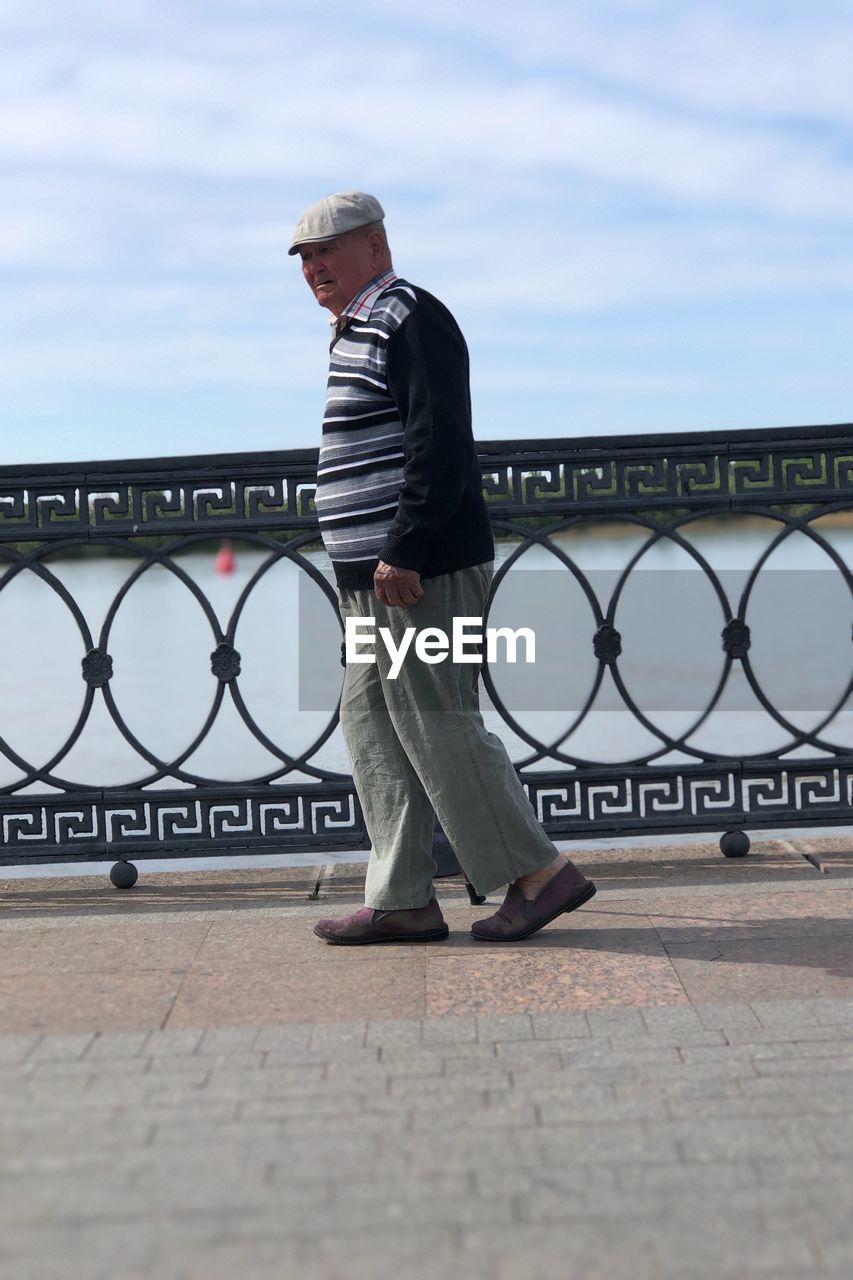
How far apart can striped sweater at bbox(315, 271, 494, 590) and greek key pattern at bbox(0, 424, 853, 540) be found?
94cm

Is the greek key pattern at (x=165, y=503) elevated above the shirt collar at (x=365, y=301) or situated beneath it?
situated beneath

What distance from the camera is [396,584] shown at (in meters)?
3.89

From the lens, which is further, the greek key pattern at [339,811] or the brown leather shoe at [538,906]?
the greek key pattern at [339,811]

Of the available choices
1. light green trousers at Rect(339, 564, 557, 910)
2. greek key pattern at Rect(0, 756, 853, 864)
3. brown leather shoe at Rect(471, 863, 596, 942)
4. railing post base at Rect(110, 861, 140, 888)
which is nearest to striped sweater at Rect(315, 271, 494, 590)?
light green trousers at Rect(339, 564, 557, 910)

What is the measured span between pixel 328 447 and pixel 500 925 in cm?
135

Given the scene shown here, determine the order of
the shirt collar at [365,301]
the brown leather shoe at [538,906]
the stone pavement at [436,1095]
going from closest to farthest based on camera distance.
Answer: the stone pavement at [436,1095] < the shirt collar at [365,301] < the brown leather shoe at [538,906]

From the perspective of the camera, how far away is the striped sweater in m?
3.80

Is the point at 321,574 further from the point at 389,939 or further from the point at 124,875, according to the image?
the point at 389,939

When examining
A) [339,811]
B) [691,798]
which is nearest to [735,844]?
[691,798]

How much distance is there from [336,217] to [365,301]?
23 centimetres

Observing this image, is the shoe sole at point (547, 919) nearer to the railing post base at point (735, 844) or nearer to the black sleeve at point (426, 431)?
Result: the black sleeve at point (426, 431)

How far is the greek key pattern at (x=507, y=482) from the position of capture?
16.5 ft

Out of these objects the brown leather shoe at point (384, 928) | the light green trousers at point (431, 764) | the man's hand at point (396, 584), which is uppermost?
the man's hand at point (396, 584)

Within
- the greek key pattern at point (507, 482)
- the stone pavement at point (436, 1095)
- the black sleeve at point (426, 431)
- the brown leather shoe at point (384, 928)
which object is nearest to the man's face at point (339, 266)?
the black sleeve at point (426, 431)
